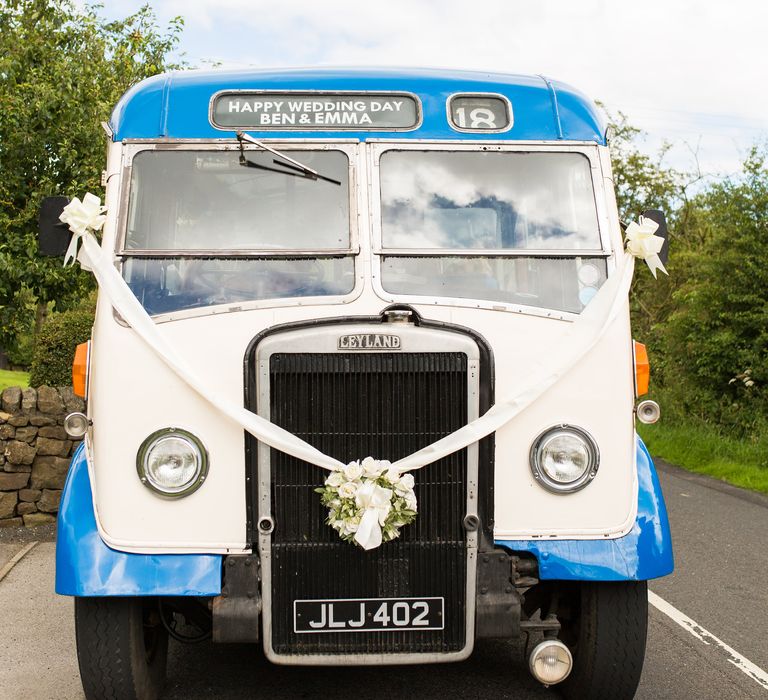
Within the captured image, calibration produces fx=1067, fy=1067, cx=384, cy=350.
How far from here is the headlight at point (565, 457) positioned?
4273 millimetres

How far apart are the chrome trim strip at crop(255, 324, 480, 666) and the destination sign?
3.54ft

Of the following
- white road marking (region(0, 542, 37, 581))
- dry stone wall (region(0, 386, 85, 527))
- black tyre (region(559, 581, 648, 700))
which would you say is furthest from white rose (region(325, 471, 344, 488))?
dry stone wall (region(0, 386, 85, 527))

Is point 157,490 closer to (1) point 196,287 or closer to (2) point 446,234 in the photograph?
(1) point 196,287

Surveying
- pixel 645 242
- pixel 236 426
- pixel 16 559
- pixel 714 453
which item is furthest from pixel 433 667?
pixel 714 453

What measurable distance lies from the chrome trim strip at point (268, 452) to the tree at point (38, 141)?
247 inches

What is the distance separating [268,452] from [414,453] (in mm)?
568

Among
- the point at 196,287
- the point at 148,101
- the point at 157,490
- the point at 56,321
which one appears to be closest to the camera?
the point at 157,490

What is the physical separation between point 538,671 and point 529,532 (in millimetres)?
540

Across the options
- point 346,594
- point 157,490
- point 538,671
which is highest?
point 157,490

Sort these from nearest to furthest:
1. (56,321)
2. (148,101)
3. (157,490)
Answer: (157,490) < (148,101) < (56,321)

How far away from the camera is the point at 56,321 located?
11.9 meters

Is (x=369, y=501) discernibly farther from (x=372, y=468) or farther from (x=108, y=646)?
(x=108, y=646)

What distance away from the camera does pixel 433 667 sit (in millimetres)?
5230

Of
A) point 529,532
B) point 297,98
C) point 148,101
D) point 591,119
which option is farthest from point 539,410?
point 148,101
